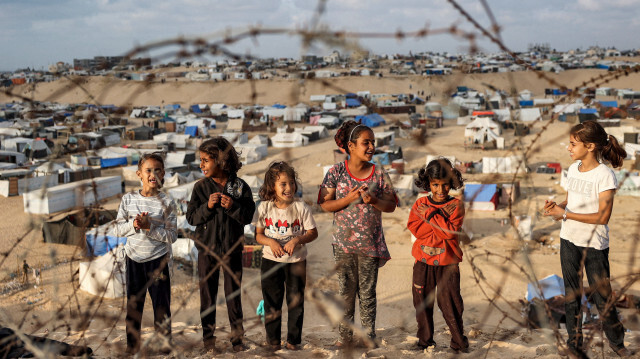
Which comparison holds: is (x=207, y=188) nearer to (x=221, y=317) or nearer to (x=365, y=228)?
(x=365, y=228)

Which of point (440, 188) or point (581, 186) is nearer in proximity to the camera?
point (581, 186)

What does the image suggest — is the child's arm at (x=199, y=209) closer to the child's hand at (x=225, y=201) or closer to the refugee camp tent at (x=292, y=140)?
the child's hand at (x=225, y=201)

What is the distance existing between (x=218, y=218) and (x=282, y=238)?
0.50 m

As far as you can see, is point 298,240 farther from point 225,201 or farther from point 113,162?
point 113,162

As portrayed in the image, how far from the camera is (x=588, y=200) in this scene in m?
3.45

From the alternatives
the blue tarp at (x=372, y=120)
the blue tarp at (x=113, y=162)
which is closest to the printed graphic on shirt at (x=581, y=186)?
the blue tarp at (x=113, y=162)

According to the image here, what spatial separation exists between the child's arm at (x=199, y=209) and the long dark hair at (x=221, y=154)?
0.25m

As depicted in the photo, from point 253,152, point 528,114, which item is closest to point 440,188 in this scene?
point 253,152

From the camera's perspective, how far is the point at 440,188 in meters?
3.82

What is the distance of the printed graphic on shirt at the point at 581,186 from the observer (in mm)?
3463

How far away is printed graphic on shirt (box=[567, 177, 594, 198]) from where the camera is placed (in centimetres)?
346

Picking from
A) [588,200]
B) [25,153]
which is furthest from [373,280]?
[25,153]

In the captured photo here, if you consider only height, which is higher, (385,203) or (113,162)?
(385,203)

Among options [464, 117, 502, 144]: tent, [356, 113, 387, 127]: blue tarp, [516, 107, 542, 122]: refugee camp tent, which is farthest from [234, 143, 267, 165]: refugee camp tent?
[516, 107, 542, 122]: refugee camp tent
